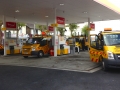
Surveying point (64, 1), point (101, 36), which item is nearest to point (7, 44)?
point (64, 1)

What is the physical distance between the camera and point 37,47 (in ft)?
55.3

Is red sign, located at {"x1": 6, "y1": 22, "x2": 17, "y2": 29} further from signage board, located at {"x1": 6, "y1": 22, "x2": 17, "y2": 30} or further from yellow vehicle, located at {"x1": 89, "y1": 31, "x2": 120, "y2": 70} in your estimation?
yellow vehicle, located at {"x1": 89, "y1": 31, "x2": 120, "y2": 70}

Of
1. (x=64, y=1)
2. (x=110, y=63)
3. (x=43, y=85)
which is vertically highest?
(x=64, y=1)

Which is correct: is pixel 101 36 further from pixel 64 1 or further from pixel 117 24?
pixel 117 24

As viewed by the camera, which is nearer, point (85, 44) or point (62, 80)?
point (62, 80)

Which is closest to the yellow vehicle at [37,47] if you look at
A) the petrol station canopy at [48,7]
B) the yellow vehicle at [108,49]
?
the petrol station canopy at [48,7]

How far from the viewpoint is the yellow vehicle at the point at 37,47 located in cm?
1677

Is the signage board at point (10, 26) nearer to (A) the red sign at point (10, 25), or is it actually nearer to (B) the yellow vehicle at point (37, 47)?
(A) the red sign at point (10, 25)

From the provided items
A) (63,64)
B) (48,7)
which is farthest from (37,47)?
(63,64)

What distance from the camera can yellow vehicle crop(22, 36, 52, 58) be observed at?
55.0 feet

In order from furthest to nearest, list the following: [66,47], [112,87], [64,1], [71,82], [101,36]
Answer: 1. [66,47]
2. [64,1]
3. [101,36]
4. [71,82]
5. [112,87]

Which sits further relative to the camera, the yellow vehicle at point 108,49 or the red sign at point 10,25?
the red sign at point 10,25

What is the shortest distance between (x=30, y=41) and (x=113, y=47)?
9899 mm

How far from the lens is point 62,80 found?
7926 mm
